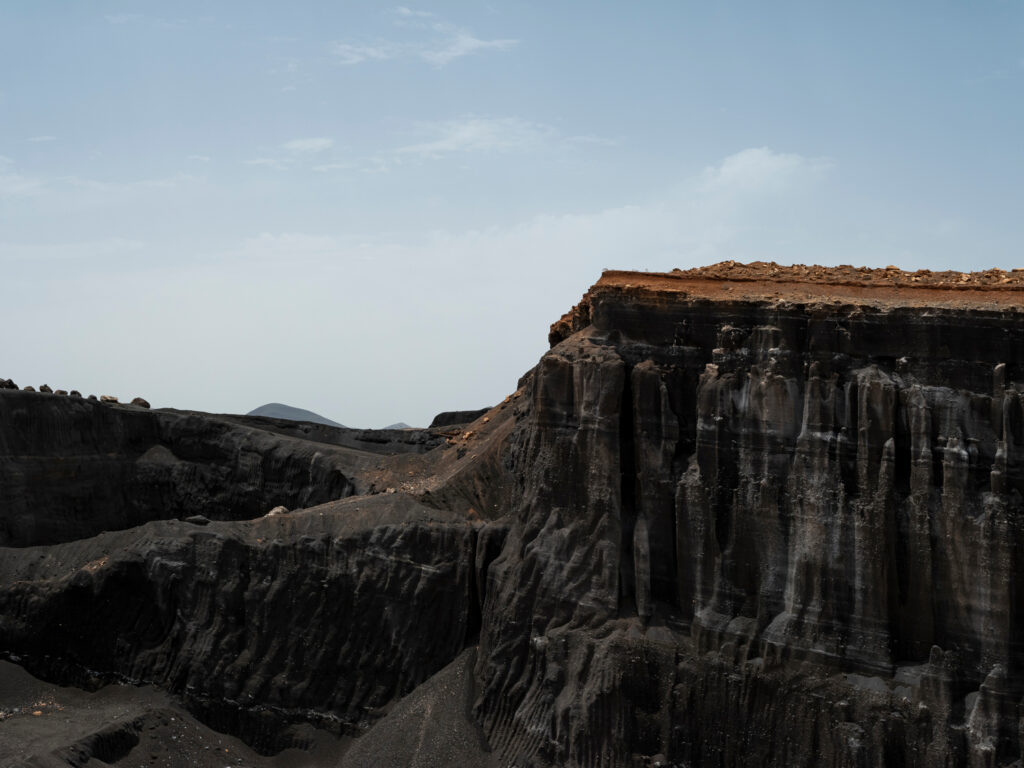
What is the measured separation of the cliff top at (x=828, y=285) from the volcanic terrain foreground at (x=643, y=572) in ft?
0.45

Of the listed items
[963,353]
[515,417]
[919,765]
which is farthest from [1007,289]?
[515,417]

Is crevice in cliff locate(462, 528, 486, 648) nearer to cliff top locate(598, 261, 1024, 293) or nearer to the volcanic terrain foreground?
the volcanic terrain foreground

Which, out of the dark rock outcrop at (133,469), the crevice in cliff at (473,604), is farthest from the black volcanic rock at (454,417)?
the crevice in cliff at (473,604)

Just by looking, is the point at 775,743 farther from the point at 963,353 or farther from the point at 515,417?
the point at 515,417

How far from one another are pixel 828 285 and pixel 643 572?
818 cm

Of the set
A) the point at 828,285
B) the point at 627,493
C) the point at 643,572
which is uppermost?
the point at 828,285

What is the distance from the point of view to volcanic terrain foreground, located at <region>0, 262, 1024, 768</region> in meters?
24.9

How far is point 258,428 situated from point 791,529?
26.4 metres

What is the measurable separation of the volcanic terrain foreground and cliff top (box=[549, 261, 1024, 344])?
138mm

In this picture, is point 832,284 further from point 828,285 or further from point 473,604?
point 473,604

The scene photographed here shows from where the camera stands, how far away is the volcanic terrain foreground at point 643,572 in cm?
2486

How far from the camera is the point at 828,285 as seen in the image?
29.2 meters

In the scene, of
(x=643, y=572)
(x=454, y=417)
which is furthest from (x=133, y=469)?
(x=643, y=572)

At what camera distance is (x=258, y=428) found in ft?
157
